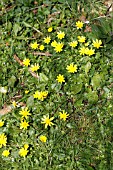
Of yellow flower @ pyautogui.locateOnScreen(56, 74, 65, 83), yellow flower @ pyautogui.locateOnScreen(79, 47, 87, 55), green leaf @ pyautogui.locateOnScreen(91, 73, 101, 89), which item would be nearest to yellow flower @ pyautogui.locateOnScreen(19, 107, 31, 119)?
yellow flower @ pyautogui.locateOnScreen(56, 74, 65, 83)

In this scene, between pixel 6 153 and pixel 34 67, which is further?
pixel 34 67

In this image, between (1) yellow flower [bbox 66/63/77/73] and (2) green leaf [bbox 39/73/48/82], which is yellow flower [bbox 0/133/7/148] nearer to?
(2) green leaf [bbox 39/73/48/82]

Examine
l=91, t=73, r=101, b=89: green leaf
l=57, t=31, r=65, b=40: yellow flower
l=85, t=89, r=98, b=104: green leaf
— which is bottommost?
l=85, t=89, r=98, b=104: green leaf

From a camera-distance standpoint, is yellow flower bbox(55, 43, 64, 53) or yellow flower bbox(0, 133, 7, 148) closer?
yellow flower bbox(0, 133, 7, 148)

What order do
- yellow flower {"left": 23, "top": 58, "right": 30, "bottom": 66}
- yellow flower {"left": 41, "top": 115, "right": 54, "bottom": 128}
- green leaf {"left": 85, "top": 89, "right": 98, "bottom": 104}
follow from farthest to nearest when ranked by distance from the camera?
yellow flower {"left": 23, "top": 58, "right": 30, "bottom": 66} → green leaf {"left": 85, "top": 89, "right": 98, "bottom": 104} → yellow flower {"left": 41, "top": 115, "right": 54, "bottom": 128}

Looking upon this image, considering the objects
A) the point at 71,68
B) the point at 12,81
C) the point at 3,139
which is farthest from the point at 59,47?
the point at 3,139

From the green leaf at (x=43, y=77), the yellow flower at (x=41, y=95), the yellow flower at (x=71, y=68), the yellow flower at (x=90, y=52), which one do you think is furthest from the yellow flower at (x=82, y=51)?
the yellow flower at (x=41, y=95)

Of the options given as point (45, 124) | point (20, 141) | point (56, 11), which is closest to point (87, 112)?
point (45, 124)

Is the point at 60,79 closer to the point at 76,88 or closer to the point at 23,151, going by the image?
the point at 76,88

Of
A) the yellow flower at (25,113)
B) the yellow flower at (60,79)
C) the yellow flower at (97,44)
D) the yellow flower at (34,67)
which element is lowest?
the yellow flower at (25,113)

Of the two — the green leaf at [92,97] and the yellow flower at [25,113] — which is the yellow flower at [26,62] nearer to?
the yellow flower at [25,113]
